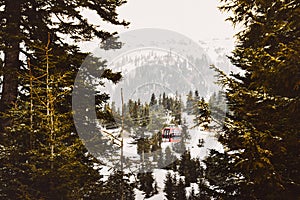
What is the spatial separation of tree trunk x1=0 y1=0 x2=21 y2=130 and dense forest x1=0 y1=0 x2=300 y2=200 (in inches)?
1.1

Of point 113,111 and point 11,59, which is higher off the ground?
point 11,59

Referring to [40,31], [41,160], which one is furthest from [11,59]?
[41,160]

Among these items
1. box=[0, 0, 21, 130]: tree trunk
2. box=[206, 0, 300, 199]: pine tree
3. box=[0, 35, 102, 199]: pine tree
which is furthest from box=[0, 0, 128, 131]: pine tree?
box=[206, 0, 300, 199]: pine tree

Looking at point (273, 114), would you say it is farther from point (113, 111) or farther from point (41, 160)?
point (113, 111)

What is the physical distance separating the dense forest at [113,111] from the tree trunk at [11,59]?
3 centimetres

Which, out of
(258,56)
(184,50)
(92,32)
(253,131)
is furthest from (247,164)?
(92,32)

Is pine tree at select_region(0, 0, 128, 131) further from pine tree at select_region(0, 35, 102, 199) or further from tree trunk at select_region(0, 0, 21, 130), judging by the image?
pine tree at select_region(0, 35, 102, 199)

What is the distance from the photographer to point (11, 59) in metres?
8.91

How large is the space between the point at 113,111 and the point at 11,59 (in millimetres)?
3475

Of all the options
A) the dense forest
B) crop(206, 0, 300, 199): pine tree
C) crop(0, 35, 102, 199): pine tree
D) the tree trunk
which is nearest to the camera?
crop(206, 0, 300, 199): pine tree

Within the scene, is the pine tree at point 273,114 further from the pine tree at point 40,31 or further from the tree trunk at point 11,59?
the tree trunk at point 11,59

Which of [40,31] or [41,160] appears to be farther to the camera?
[40,31]

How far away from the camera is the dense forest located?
5449mm

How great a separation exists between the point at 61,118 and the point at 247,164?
14.8 ft
